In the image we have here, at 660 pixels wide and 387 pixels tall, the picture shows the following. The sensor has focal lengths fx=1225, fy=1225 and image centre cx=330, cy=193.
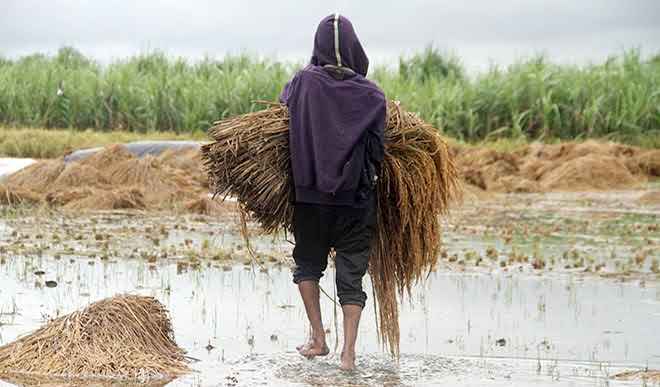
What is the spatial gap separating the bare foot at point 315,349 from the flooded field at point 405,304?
0.06 m

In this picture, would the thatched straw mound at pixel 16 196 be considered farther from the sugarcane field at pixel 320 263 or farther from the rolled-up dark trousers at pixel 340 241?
the rolled-up dark trousers at pixel 340 241

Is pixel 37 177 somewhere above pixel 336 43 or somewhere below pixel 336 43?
below

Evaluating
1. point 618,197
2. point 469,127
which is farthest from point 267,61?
point 618,197

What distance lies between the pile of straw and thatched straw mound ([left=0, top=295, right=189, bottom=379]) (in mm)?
858

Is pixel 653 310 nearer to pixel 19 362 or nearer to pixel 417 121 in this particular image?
pixel 417 121

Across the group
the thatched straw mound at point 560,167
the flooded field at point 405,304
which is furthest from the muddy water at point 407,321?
the thatched straw mound at point 560,167

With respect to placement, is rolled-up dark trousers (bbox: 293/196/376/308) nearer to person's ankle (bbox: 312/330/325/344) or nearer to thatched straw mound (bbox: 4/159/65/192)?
person's ankle (bbox: 312/330/325/344)

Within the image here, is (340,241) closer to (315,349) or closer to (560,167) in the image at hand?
(315,349)

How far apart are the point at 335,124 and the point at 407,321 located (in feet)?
7.81

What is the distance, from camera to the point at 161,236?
43.5ft

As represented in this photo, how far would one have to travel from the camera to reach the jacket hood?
674cm

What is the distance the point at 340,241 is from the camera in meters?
6.84

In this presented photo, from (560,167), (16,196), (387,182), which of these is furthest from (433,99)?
(387,182)

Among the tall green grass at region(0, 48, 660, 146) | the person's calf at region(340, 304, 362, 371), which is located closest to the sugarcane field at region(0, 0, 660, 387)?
the person's calf at region(340, 304, 362, 371)
